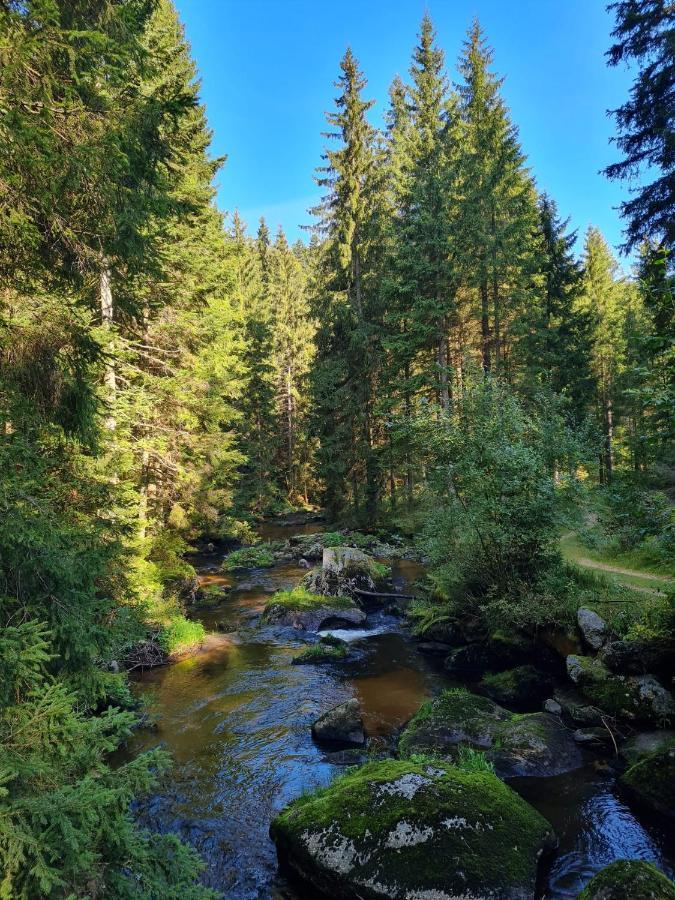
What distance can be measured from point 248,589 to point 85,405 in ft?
51.1

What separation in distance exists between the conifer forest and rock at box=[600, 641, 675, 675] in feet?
0.13

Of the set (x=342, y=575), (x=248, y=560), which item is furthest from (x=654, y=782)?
(x=248, y=560)

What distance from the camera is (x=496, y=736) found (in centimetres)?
848

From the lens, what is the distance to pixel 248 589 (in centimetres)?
2030

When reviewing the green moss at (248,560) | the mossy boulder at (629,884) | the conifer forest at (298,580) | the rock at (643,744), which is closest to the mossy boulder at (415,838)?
the conifer forest at (298,580)

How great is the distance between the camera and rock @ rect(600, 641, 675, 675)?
8625 millimetres

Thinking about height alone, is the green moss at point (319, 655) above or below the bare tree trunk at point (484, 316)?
below

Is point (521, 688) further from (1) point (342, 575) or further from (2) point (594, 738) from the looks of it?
(1) point (342, 575)

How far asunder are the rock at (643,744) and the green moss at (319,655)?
670 centimetres

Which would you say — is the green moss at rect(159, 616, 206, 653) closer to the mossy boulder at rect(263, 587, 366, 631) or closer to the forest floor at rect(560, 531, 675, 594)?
the mossy boulder at rect(263, 587, 366, 631)

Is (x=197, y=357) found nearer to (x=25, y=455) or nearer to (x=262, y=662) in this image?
(x=262, y=662)

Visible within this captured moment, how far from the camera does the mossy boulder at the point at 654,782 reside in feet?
21.8

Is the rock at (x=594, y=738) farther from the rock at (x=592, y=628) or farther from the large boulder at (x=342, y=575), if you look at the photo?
the large boulder at (x=342, y=575)

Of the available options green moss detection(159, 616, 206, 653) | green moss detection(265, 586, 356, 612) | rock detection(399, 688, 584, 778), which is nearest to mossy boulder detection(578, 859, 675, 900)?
rock detection(399, 688, 584, 778)
